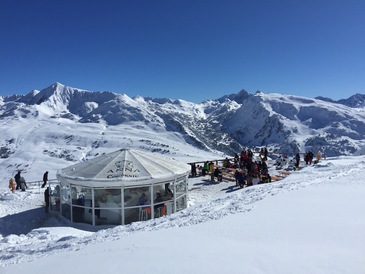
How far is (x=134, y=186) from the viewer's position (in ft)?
47.9

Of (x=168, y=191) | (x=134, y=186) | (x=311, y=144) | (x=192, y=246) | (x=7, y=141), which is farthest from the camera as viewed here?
(x=311, y=144)

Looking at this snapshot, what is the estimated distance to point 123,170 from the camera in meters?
15.0

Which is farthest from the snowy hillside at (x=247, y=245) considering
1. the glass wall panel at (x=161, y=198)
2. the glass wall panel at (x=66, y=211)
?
the glass wall panel at (x=66, y=211)

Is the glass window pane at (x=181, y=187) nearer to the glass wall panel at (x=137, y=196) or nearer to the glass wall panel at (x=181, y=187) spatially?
the glass wall panel at (x=181, y=187)

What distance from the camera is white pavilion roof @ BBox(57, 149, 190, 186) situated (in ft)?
47.7

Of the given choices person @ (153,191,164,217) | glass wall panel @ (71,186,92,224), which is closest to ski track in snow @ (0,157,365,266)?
glass wall panel @ (71,186,92,224)

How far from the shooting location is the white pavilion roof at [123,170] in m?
14.5

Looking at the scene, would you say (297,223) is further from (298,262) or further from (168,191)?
(168,191)

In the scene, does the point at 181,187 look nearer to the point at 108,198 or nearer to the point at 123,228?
the point at 108,198

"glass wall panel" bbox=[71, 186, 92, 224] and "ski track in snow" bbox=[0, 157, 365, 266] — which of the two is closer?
"ski track in snow" bbox=[0, 157, 365, 266]

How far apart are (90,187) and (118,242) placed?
8.08 metres

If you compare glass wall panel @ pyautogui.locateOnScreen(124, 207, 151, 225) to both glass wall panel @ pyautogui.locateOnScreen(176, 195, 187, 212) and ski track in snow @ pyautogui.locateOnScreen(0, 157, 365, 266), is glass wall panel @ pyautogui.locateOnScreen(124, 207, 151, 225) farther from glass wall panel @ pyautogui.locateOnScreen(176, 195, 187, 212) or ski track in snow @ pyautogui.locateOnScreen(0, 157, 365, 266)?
ski track in snow @ pyautogui.locateOnScreen(0, 157, 365, 266)

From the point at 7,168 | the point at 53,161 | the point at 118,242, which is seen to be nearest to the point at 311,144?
the point at 53,161

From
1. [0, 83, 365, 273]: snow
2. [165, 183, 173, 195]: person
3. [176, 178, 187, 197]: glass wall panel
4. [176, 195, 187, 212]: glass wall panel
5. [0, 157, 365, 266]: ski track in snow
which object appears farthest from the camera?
[176, 178, 187, 197]: glass wall panel
